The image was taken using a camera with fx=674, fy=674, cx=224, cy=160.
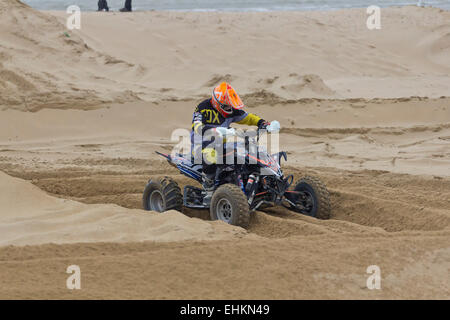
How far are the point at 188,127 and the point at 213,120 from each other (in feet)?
18.9

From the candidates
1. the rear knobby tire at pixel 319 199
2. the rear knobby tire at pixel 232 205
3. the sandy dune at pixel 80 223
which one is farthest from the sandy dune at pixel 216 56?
the rear knobby tire at pixel 232 205

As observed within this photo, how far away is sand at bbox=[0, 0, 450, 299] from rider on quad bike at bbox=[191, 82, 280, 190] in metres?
0.73

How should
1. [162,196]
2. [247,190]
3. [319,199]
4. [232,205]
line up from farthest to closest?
[162,196]
[319,199]
[247,190]
[232,205]

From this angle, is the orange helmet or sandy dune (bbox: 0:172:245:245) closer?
sandy dune (bbox: 0:172:245:245)

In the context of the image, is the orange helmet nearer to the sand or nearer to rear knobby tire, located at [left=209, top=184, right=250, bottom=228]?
rear knobby tire, located at [left=209, top=184, right=250, bottom=228]

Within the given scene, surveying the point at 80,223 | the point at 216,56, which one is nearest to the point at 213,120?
the point at 80,223

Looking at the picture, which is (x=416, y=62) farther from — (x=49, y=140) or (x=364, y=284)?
(x=364, y=284)

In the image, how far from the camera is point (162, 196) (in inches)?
307

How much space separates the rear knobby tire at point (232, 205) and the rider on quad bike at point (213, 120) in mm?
522

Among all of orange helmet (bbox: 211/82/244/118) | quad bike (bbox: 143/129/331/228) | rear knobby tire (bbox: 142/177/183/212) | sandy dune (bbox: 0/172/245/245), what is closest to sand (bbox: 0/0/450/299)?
sandy dune (bbox: 0/172/245/245)

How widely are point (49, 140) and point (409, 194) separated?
709cm

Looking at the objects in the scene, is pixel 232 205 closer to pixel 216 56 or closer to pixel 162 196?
pixel 162 196

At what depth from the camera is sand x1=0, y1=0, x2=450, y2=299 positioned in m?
5.25

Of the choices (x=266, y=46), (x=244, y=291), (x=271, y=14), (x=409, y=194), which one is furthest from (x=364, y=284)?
(x=271, y=14)
